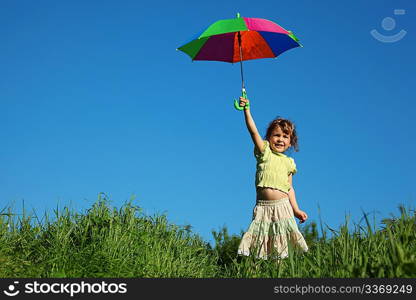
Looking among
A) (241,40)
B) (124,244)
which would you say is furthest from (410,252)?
(241,40)

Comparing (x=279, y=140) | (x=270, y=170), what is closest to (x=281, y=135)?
(x=279, y=140)

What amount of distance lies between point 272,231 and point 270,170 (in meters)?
0.82

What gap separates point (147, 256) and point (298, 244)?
2085 mm

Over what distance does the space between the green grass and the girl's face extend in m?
1.52

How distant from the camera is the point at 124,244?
6336 mm

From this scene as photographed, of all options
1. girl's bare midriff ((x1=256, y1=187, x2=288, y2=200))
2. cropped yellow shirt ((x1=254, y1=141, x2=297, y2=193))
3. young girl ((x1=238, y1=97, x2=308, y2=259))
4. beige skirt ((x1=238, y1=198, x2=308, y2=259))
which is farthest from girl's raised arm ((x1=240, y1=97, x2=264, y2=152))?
beige skirt ((x1=238, y1=198, x2=308, y2=259))

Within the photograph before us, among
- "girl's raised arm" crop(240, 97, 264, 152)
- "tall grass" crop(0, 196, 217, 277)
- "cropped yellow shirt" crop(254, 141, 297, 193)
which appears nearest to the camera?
"tall grass" crop(0, 196, 217, 277)

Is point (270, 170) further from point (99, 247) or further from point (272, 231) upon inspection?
point (99, 247)

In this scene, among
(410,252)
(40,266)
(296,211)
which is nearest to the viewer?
(410,252)

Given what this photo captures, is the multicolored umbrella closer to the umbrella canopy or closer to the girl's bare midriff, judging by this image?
the umbrella canopy

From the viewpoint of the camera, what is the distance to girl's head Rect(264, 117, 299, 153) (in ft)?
24.2

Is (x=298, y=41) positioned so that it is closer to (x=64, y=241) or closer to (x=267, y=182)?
(x=267, y=182)

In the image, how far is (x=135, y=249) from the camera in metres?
6.40

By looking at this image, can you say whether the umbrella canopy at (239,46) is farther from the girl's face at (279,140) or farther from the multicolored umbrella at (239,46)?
the girl's face at (279,140)
